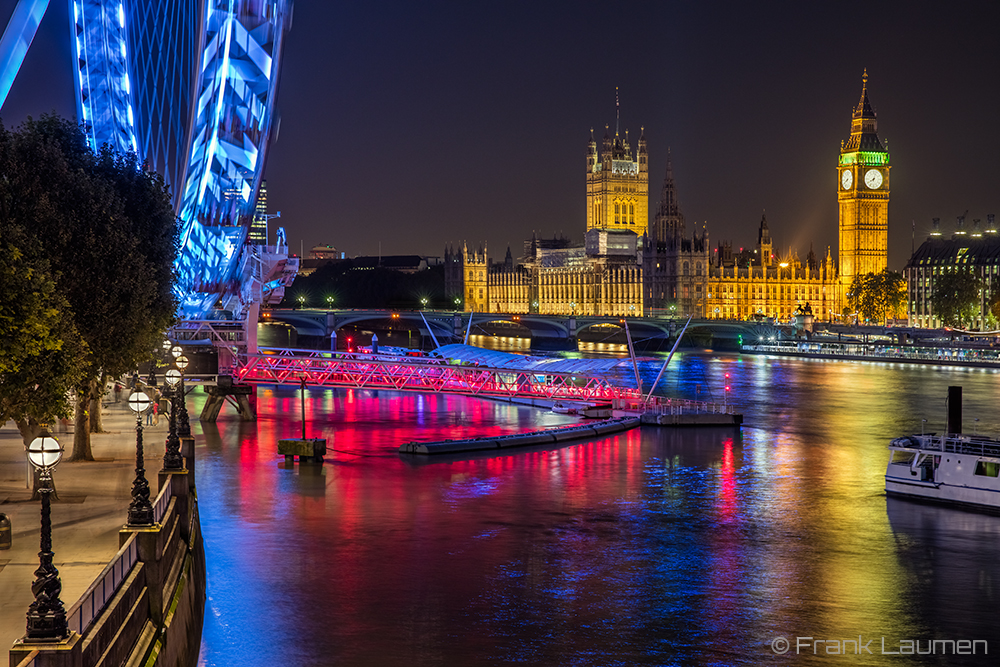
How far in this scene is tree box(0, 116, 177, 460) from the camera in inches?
856

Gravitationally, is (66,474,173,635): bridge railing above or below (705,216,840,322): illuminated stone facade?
below

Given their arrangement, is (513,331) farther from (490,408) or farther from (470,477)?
(470,477)

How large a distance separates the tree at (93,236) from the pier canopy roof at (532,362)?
34.6m

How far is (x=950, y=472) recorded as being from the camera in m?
33.8

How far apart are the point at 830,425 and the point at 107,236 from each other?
38811 millimetres

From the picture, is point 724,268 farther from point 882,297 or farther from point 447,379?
point 447,379

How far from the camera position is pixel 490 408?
58.1 m

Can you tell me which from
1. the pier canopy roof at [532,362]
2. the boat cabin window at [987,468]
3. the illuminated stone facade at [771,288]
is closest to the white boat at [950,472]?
the boat cabin window at [987,468]

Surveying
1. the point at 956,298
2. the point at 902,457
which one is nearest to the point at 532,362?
the point at 902,457

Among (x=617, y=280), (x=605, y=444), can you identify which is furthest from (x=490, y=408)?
(x=617, y=280)

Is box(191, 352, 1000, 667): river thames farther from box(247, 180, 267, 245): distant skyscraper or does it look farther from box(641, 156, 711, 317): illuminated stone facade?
box(641, 156, 711, 317): illuminated stone facade

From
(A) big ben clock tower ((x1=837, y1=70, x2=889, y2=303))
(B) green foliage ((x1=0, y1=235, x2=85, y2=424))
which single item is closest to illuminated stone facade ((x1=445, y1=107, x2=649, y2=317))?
(A) big ben clock tower ((x1=837, y1=70, x2=889, y2=303))

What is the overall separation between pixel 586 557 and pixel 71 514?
11.7 m

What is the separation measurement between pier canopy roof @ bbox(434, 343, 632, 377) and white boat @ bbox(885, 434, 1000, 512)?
85.2 ft
